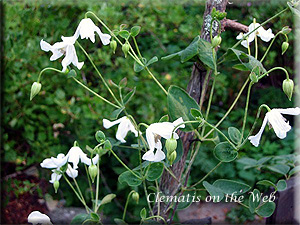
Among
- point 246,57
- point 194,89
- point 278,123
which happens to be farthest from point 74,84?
point 278,123

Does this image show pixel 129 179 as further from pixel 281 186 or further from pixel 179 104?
pixel 281 186

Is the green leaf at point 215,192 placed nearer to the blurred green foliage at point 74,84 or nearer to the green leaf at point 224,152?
the green leaf at point 224,152

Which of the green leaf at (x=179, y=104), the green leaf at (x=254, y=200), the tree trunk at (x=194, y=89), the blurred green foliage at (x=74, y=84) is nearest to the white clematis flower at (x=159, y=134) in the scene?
the green leaf at (x=179, y=104)

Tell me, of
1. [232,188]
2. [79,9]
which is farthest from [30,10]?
[232,188]

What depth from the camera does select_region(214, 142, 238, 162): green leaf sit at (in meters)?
0.75

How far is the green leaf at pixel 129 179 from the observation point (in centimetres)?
79

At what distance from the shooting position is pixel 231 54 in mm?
797

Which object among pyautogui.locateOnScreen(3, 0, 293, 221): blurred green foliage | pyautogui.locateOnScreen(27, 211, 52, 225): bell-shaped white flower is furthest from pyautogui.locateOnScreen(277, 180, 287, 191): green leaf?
pyautogui.locateOnScreen(3, 0, 293, 221): blurred green foliage

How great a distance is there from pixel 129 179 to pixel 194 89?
0.24m

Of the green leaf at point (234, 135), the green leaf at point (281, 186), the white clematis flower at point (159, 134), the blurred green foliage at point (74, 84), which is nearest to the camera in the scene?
the white clematis flower at point (159, 134)

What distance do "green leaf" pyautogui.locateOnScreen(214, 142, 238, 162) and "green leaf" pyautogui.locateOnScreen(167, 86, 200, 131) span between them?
0.08 m

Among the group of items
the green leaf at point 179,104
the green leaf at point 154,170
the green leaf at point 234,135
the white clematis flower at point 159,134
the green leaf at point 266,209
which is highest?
the green leaf at point 179,104

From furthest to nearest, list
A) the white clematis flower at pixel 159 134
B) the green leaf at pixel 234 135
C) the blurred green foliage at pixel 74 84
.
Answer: the blurred green foliage at pixel 74 84 → the green leaf at pixel 234 135 → the white clematis flower at pixel 159 134

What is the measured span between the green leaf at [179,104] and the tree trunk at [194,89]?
9 cm
